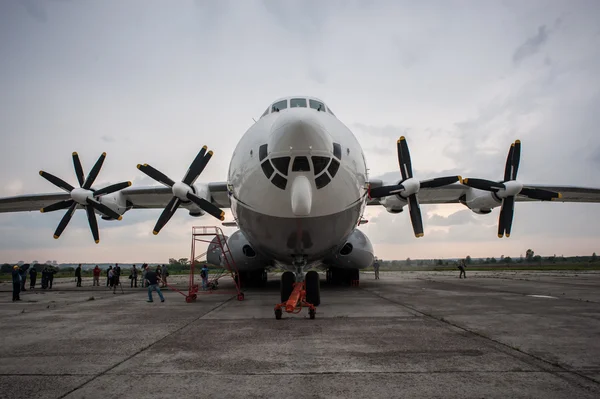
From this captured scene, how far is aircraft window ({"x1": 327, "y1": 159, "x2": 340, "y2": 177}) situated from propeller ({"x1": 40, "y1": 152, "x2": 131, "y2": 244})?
31.6 ft

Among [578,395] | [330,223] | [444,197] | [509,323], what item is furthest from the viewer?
[444,197]

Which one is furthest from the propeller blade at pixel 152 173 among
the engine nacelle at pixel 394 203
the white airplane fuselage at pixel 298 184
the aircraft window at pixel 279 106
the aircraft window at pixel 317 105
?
the engine nacelle at pixel 394 203

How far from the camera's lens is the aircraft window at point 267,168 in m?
7.19

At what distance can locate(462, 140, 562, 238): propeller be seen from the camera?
1345 cm

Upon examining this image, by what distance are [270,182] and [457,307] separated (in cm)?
520

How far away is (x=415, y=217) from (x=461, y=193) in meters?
6.57

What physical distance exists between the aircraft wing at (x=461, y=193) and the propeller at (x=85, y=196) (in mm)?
10146

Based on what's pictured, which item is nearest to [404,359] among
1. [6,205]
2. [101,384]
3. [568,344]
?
[568,344]

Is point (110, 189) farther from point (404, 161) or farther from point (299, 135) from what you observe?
point (404, 161)

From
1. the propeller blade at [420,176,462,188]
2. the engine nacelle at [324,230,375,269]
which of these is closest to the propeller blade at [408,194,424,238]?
the propeller blade at [420,176,462,188]

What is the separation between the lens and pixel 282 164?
23.0ft

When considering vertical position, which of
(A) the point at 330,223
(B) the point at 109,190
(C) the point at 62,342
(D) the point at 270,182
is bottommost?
(C) the point at 62,342

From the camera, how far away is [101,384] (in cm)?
358

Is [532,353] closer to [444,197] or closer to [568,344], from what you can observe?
[568,344]
